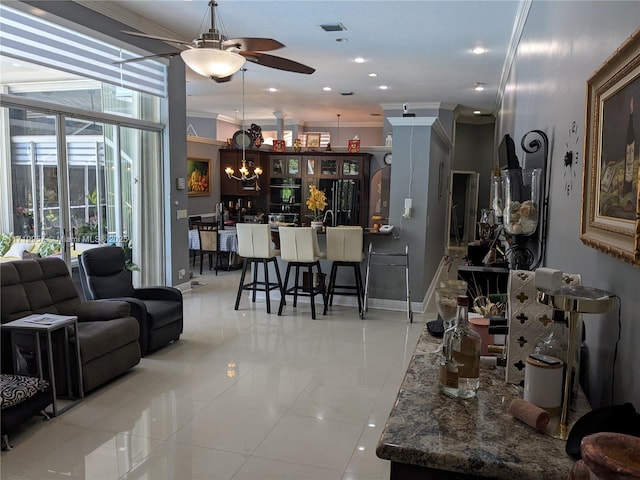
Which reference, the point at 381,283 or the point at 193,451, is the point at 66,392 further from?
the point at 381,283

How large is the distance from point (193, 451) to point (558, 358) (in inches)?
87.6

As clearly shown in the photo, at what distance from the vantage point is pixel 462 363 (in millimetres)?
1446

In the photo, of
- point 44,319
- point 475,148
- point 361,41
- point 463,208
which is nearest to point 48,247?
point 44,319

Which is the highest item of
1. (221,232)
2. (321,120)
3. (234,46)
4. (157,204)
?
(321,120)

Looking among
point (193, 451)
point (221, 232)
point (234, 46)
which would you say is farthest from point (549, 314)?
point (221, 232)

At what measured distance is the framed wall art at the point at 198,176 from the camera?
32.9 ft

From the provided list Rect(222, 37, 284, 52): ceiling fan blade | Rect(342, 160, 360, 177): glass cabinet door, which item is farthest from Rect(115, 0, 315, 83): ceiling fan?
Rect(342, 160, 360, 177): glass cabinet door

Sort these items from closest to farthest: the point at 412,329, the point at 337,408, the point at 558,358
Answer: the point at 558,358 → the point at 337,408 → the point at 412,329

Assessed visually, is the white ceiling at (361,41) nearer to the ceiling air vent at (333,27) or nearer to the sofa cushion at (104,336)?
the ceiling air vent at (333,27)

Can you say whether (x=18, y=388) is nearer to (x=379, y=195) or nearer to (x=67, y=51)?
(x=67, y=51)

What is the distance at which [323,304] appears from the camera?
6324 millimetres

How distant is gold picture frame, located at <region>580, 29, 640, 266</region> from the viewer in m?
1.24

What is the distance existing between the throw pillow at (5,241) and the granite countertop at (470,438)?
4373 mm

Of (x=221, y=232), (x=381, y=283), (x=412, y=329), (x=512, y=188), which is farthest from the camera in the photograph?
(x=221, y=232)
